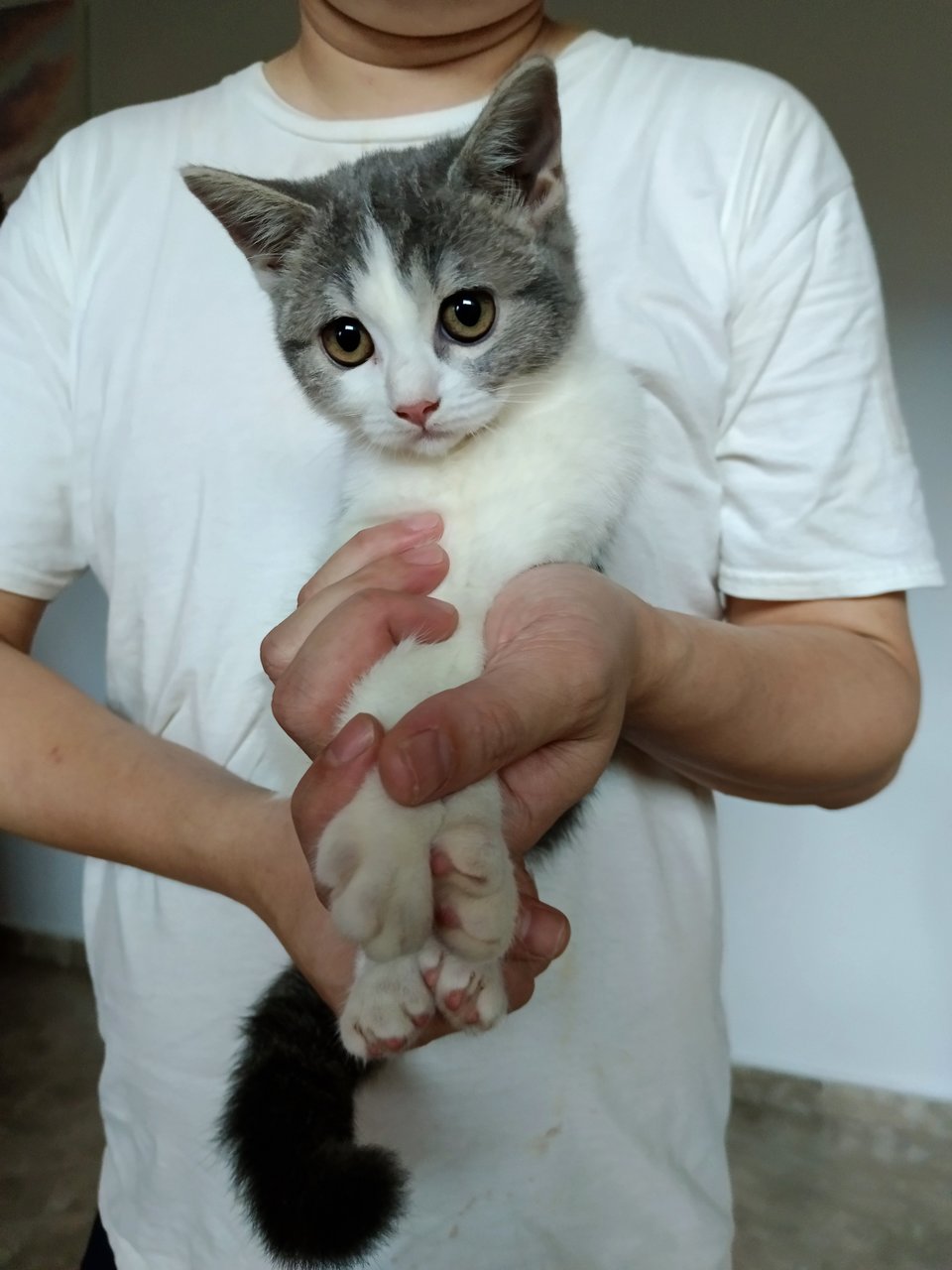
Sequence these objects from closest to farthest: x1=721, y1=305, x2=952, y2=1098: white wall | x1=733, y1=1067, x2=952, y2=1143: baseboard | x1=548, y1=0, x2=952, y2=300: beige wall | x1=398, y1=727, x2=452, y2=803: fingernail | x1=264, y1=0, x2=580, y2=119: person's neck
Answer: x1=398, y1=727, x2=452, y2=803: fingernail → x1=264, y1=0, x2=580, y2=119: person's neck → x1=548, y1=0, x2=952, y2=300: beige wall → x1=721, y1=305, x2=952, y2=1098: white wall → x1=733, y1=1067, x2=952, y2=1143: baseboard

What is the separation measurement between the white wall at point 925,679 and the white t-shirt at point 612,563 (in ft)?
4.19

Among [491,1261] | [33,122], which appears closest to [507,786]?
[491,1261]

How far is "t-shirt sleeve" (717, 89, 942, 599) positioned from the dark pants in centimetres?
105

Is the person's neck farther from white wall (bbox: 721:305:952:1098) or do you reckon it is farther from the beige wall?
white wall (bbox: 721:305:952:1098)

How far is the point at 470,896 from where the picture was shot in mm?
578

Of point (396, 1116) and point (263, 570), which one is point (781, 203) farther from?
point (396, 1116)

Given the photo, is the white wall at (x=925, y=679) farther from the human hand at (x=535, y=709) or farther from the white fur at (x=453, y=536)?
the human hand at (x=535, y=709)

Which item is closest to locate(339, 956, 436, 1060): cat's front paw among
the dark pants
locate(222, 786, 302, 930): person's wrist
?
locate(222, 786, 302, 930): person's wrist

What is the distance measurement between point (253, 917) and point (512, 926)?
52 centimetres

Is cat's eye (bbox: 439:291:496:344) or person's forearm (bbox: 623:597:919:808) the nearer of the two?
person's forearm (bbox: 623:597:919:808)

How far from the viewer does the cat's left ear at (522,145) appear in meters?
0.85

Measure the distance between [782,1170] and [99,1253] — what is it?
1817mm

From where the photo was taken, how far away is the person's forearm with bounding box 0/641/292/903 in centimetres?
91

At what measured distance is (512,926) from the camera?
0.60 meters
